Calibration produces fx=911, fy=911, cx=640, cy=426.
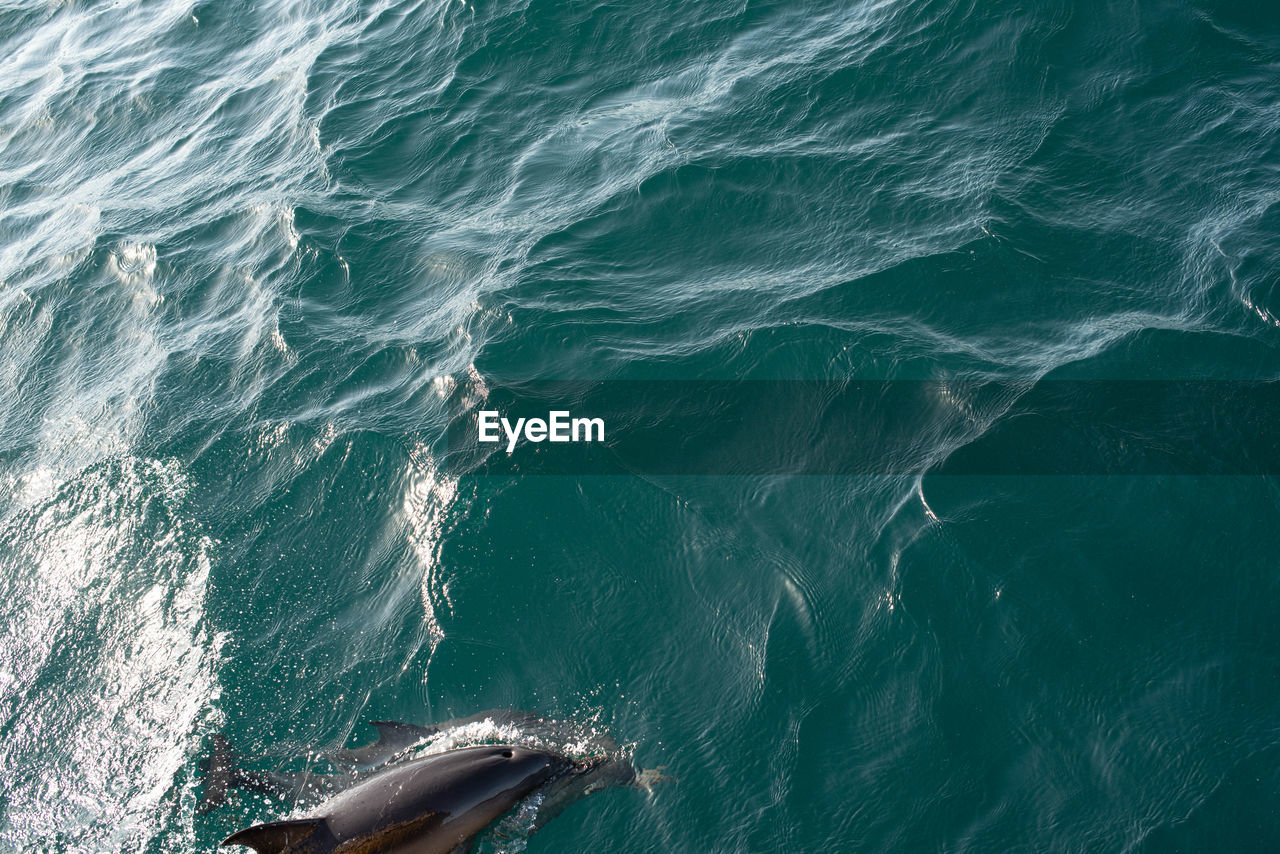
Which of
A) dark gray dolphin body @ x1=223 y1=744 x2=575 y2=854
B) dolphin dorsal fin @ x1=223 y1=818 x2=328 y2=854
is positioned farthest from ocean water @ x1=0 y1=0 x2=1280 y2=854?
dolphin dorsal fin @ x1=223 y1=818 x2=328 y2=854

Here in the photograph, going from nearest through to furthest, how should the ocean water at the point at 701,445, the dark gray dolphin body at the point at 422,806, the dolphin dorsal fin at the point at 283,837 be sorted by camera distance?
the dolphin dorsal fin at the point at 283,837, the dark gray dolphin body at the point at 422,806, the ocean water at the point at 701,445

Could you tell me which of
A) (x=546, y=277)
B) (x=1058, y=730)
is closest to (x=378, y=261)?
(x=546, y=277)

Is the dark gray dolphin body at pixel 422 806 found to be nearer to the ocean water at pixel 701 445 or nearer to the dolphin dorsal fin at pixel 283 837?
the dolphin dorsal fin at pixel 283 837

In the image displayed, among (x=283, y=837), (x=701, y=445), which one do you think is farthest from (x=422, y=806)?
(x=701, y=445)

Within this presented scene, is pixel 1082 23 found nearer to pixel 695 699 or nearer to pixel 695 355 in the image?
pixel 695 355

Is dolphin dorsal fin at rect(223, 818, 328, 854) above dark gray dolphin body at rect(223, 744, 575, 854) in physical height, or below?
above

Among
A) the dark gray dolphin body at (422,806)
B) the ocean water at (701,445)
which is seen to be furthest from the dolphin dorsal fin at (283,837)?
the ocean water at (701,445)

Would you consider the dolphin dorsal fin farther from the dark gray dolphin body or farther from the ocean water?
the ocean water
